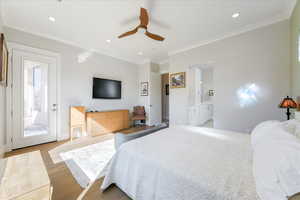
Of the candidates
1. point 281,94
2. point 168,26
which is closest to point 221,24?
point 168,26

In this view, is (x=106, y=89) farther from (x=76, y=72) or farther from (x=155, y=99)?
(x=155, y=99)

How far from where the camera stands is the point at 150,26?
271 cm

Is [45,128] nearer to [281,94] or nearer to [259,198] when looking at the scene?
[259,198]

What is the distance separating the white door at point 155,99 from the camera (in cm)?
505

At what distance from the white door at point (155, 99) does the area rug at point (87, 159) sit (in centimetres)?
240

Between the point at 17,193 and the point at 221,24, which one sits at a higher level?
the point at 221,24

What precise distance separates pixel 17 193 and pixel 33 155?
25.9 inches

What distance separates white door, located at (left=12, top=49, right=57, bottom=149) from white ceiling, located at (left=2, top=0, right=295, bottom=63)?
737 millimetres

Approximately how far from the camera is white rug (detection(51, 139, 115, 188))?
70.6 inches

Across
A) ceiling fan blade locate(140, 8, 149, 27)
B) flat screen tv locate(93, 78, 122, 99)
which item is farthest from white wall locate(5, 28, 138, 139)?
ceiling fan blade locate(140, 8, 149, 27)

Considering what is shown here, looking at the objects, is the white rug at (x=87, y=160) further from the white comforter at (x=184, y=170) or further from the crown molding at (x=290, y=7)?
the crown molding at (x=290, y=7)

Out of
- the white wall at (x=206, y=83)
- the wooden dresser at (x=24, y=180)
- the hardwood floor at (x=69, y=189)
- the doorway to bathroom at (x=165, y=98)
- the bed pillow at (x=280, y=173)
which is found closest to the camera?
the bed pillow at (x=280, y=173)

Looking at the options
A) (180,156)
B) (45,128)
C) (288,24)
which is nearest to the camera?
(180,156)

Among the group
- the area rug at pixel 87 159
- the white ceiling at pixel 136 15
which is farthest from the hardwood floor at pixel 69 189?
the white ceiling at pixel 136 15
